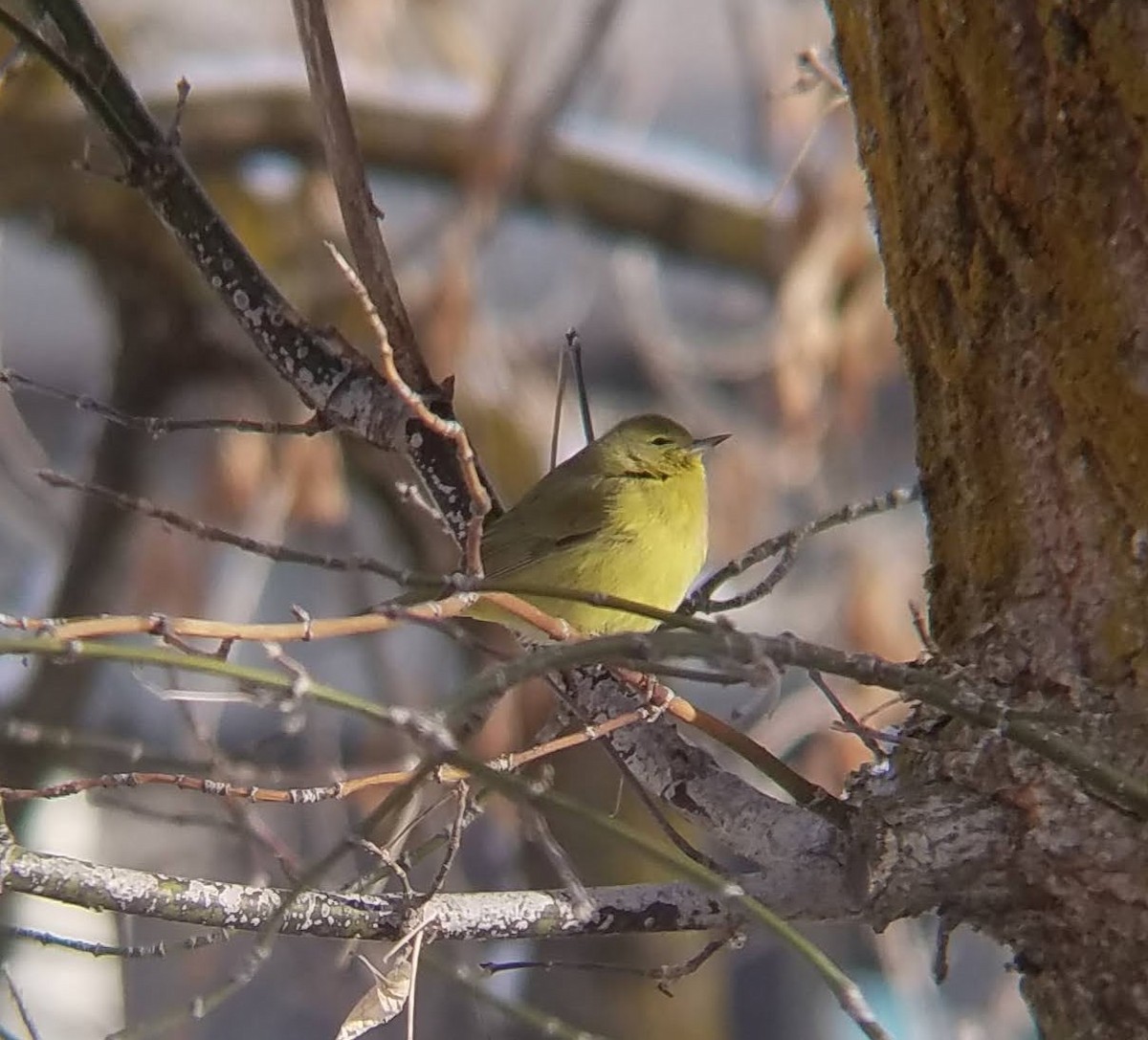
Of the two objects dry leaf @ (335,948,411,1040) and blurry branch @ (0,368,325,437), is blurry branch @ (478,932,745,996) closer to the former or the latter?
dry leaf @ (335,948,411,1040)

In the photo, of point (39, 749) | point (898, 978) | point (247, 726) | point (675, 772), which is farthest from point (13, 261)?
point (675, 772)

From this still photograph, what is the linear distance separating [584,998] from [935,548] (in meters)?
3.12

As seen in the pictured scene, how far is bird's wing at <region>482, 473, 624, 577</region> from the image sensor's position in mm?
2293

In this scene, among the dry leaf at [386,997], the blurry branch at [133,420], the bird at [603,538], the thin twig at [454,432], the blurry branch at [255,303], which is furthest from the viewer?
the bird at [603,538]

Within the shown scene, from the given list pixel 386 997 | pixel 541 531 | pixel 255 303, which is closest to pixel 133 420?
pixel 255 303

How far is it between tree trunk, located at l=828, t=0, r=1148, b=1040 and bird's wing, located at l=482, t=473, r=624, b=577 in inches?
45.9

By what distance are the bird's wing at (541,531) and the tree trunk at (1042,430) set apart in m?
1.17

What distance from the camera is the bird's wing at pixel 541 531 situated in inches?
90.3

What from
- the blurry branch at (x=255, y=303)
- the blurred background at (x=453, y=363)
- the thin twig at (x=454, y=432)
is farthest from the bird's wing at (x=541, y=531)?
the thin twig at (x=454, y=432)

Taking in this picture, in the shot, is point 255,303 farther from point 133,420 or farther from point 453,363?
point 453,363

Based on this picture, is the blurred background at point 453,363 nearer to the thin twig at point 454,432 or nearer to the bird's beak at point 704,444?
the bird's beak at point 704,444

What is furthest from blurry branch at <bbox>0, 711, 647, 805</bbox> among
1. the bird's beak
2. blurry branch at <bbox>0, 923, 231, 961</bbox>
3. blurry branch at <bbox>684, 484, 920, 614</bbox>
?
the bird's beak

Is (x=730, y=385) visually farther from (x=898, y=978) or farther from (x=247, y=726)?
(x=898, y=978)

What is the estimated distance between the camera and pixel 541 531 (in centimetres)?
230
